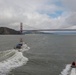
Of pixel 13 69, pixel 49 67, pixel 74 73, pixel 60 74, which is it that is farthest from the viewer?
pixel 49 67

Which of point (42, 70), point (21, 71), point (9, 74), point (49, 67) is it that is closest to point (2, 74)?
point (9, 74)

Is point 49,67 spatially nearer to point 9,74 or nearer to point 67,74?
point 67,74

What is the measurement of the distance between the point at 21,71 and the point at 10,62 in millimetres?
4655

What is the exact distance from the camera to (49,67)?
27562 millimetres

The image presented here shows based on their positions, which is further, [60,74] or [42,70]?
[42,70]

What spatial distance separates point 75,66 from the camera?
25.5m

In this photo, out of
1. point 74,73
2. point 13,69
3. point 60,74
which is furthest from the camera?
Result: point 13,69

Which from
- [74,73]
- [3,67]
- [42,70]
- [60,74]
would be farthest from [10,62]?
[74,73]

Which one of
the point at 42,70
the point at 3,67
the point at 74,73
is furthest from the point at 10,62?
the point at 74,73

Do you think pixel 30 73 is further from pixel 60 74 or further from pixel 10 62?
pixel 10 62

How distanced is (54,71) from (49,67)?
237 cm

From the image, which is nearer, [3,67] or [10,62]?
[3,67]

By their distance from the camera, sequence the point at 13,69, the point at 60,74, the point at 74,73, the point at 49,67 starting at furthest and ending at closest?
the point at 49,67 < the point at 13,69 < the point at 60,74 < the point at 74,73

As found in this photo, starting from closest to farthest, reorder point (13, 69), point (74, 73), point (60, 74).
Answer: point (74, 73) → point (60, 74) → point (13, 69)
